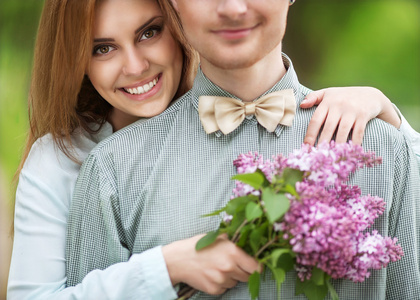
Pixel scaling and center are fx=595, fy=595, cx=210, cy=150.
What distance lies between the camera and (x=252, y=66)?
1694 mm

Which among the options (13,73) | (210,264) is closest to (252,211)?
(210,264)

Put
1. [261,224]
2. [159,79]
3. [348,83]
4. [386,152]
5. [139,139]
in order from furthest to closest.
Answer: [348,83] < [159,79] < [139,139] < [386,152] < [261,224]

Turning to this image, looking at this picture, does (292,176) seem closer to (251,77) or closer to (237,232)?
(237,232)

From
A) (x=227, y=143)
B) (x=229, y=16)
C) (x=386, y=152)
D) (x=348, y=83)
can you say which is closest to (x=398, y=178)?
(x=386, y=152)

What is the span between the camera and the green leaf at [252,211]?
1246 mm

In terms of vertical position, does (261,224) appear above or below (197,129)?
below

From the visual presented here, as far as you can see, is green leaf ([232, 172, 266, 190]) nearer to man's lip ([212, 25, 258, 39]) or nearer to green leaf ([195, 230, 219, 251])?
green leaf ([195, 230, 219, 251])

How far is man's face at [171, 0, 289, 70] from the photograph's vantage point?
1544mm

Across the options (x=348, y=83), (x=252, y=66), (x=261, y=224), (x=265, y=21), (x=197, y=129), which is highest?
(x=265, y=21)

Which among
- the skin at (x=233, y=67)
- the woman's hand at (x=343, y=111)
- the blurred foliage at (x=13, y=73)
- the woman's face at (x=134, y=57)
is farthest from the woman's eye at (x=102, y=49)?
Result: the blurred foliage at (x=13, y=73)

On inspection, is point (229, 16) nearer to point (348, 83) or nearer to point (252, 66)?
point (252, 66)

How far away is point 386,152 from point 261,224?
19.6 inches

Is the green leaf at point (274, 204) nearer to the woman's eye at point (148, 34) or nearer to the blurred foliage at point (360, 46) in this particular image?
the woman's eye at point (148, 34)

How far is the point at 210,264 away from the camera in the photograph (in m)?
1.48
